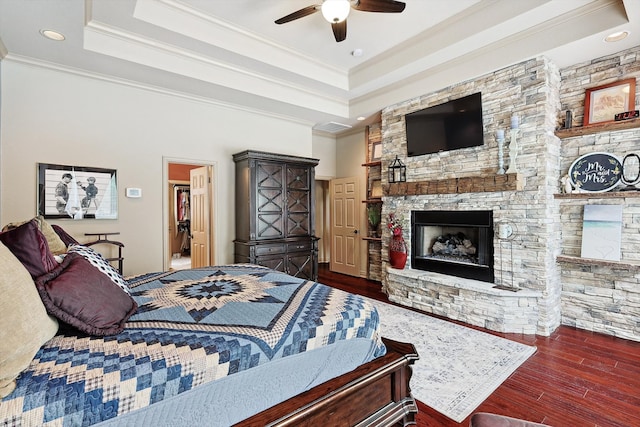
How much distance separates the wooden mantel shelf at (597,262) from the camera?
3.02 metres

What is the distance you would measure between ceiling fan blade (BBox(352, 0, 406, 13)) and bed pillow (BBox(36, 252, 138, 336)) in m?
2.87

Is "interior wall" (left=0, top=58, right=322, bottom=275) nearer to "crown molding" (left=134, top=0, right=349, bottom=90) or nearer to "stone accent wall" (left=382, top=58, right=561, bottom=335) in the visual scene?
"crown molding" (left=134, top=0, right=349, bottom=90)

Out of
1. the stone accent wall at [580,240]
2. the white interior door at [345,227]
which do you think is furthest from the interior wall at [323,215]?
the stone accent wall at [580,240]

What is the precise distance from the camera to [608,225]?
3225 millimetres

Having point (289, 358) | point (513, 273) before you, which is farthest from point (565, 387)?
point (289, 358)

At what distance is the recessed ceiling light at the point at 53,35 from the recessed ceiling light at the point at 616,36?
203 inches

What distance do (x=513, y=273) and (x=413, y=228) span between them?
4.66 feet

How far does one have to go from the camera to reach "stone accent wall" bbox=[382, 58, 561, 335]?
10.9 ft

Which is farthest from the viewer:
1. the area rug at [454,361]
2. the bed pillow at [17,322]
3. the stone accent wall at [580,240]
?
the stone accent wall at [580,240]

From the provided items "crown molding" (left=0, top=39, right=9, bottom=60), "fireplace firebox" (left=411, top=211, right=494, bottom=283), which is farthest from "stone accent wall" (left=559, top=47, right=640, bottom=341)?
"crown molding" (left=0, top=39, right=9, bottom=60)

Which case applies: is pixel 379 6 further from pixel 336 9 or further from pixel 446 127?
pixel 446 127

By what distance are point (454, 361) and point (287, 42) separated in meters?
4.01

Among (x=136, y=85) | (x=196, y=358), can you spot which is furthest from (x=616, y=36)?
(x=136, y=85)

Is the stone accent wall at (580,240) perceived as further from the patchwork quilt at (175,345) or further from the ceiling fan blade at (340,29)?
the patchwork quilt at (175,345)
